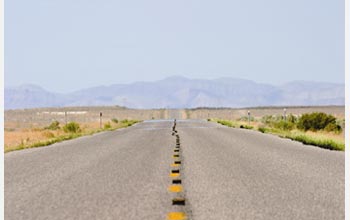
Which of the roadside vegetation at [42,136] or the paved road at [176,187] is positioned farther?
the roadside vegetation at [42,136]

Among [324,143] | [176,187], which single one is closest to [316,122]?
[324,143]

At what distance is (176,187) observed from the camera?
32.9ft

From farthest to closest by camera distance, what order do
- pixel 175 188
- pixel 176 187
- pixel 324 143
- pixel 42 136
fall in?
pixel 42 136
pixel 324 143
pixel 176 187
pixel 175 188

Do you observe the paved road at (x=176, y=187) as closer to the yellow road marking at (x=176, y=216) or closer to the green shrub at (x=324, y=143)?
the yellow road marking at (x=176, y=216)

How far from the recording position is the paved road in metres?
7.74

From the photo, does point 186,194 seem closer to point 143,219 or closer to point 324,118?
point 143,219

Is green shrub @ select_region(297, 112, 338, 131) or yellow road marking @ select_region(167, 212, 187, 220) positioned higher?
green shrub @ select_region(297, 112, 338, 131)

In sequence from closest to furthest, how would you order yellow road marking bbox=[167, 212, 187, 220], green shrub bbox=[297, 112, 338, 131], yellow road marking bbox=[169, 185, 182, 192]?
yellow road marking bbox=[167, 212, 187, 220] < yellow road marking bbox=[169, 185, 182, 192] < green shrub bbox=[297, 112, 338, 131]

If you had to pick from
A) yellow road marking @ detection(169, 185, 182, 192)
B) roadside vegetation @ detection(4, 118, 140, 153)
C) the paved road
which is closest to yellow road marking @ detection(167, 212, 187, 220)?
the paved road

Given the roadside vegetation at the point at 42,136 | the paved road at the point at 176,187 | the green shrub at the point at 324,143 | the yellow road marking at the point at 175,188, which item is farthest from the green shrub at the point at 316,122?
the yellow road marking at the point at 175,188

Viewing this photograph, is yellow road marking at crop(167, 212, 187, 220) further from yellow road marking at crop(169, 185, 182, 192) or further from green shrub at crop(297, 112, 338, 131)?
green shrub at crop(297, 112, 338, 131)

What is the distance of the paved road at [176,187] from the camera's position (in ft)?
25.4

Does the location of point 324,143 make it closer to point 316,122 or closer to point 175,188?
point 175,188
